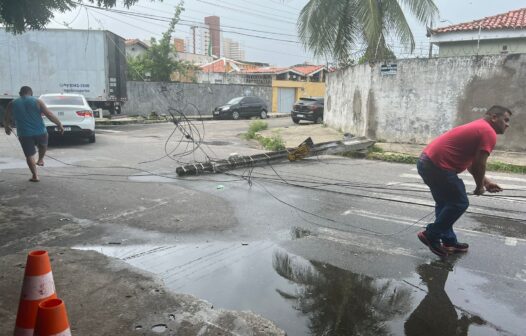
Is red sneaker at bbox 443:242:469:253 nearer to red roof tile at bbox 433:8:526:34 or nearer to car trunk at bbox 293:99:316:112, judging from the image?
red roof tile at bbox 433:8:526:34

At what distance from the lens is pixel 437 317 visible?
3463mm

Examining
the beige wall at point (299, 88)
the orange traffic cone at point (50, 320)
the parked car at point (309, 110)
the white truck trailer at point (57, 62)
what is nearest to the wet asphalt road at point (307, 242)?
the orange traffic cone at point (50, 320)

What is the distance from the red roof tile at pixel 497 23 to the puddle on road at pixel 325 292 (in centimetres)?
Answer: 1892

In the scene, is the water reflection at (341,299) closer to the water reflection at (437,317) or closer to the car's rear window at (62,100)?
the water reflection at (437,317)

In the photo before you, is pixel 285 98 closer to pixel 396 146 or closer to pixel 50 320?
pixel 396 146

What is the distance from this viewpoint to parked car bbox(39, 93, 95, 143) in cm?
1235

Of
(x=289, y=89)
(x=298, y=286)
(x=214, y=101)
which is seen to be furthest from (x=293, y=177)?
(x=289, y=89)

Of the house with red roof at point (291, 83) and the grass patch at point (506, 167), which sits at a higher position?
the house with red roof at point (291, 83)

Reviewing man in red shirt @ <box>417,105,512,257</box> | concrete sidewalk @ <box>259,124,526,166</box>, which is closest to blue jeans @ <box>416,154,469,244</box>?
man in red shirt @ <box>417,105,512,257</box>

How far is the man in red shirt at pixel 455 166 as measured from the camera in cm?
436

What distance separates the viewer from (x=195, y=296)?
367cm

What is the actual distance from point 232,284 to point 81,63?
1905 cm

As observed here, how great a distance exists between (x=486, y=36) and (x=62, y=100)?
1827 centimetres

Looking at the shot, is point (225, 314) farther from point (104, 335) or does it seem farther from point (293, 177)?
point (293, 177)
